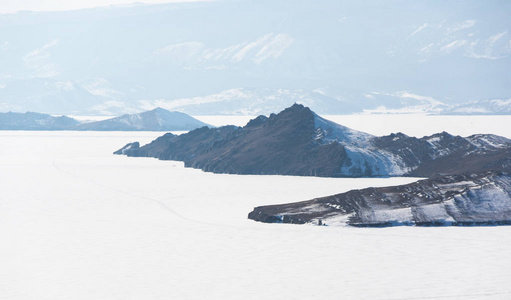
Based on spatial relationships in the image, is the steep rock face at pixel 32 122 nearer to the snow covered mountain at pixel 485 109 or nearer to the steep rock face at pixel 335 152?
the steep rock face at pixel 335 152

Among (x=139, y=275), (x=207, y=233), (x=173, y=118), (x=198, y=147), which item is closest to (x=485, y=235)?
(x=207, y=233)

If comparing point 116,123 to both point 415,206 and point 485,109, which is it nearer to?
point 415,206

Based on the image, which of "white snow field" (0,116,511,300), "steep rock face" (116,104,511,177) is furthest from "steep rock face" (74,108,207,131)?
"white snow field" (0,116,511,300)

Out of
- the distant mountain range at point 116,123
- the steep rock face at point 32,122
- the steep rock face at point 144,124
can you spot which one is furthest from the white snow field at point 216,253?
the steep rock face at point 32,122

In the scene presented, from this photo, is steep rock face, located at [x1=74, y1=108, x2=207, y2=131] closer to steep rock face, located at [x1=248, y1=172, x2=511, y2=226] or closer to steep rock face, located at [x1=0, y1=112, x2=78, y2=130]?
steep rock face, located at [x1=0, y1=112, x2=78, y2=130]

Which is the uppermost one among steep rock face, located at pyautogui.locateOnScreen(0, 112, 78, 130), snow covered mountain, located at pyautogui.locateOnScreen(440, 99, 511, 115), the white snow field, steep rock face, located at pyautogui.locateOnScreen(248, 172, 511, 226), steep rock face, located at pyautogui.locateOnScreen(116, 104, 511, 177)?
snow covered mountain, located at pyautogui.locateOnScreen(440, 99, 511, 115)

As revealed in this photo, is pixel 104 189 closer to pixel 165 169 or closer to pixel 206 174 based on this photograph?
pixel 206 174

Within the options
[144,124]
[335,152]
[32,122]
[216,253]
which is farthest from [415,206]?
[32,122]
